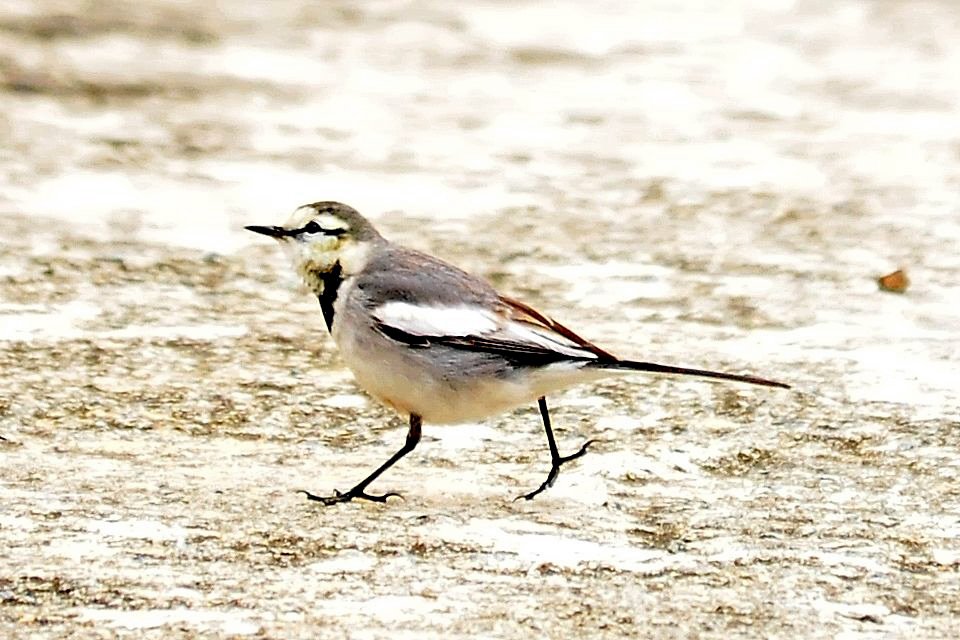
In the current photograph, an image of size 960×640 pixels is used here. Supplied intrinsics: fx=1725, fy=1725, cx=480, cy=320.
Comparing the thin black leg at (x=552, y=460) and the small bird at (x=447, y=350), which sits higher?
the small bird at (x=447, y=350)

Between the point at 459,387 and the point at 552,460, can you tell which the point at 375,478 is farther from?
the point at 552,460

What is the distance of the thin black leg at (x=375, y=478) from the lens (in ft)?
17.5

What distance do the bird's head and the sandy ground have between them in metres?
0.67

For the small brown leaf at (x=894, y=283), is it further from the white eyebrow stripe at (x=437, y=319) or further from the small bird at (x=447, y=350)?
the white eyebrow stripe at (x=437, y=319)

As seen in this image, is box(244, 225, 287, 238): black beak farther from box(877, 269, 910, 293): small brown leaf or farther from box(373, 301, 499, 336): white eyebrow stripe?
box(877, 269, 910, 293): small brown leaf

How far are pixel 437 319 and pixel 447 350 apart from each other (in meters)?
0.11

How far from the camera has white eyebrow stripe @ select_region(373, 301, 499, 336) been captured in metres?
5.36

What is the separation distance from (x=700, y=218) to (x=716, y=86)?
288 cm

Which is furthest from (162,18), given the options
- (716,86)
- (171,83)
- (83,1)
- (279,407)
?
(279,407)

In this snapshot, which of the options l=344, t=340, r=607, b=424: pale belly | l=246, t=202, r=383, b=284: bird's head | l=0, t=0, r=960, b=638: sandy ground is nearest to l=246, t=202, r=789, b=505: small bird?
l=344, t=340, r=607, b=424: pale belly

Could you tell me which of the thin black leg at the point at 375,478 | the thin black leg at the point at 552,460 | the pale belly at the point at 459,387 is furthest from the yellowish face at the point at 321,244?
the thin black leg at the point at 552,460

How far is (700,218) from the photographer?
880cm

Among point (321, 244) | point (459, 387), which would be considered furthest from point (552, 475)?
point (321, 244)

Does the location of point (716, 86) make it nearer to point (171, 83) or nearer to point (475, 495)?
point (171, 83)
